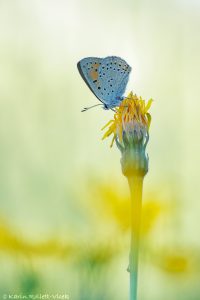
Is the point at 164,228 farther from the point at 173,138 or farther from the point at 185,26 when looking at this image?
the point at 185,26

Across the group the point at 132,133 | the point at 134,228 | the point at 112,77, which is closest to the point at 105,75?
the point at 112,77

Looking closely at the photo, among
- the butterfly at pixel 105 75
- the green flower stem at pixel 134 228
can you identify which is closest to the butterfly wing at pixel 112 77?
the butterfly at pixel 105 75

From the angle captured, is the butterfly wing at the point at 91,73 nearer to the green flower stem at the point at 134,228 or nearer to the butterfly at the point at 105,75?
the butterfly at the point at 105,75

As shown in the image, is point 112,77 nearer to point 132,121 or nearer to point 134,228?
point 132,121

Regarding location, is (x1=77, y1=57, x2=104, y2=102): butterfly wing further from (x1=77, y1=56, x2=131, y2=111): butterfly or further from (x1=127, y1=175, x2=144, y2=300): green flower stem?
(x1=127, y1=175, x2=144, y2=300): green flower stem

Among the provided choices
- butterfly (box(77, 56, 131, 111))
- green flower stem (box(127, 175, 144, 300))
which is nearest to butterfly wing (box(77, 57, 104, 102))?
butterfly (box(77, 56, 131, 111))
